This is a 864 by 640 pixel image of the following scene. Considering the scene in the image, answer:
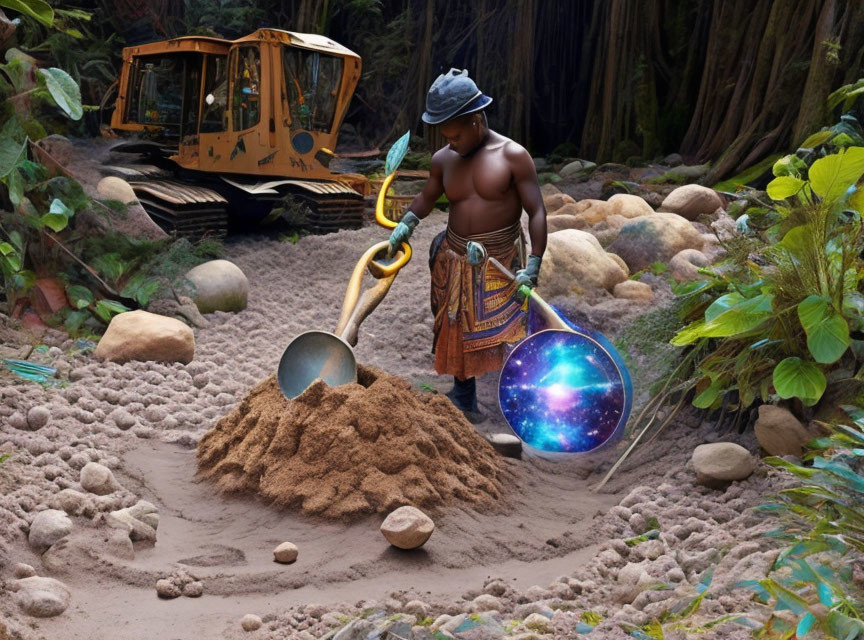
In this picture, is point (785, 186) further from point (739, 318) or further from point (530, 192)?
point (530, 192)

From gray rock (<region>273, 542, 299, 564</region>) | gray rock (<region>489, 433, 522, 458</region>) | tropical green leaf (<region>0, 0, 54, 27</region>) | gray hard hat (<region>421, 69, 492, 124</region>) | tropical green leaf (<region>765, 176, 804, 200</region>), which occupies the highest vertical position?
tropical green leaf (<region>0, 0, 54, 27</region>)

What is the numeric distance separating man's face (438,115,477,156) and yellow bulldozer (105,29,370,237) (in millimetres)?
3713

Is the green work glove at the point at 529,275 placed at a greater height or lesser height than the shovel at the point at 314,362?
greater

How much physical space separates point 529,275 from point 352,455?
1.04m

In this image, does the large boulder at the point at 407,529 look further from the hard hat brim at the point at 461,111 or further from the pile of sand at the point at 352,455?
the hard hat brim at the point at 461,111

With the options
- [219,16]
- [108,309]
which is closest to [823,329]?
[108,309]

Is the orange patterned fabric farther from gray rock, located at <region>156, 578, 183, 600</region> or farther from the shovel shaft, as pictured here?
gray rock, located at <region>156, 578, 183, 600</region>

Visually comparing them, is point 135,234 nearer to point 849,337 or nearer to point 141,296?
point 141,296

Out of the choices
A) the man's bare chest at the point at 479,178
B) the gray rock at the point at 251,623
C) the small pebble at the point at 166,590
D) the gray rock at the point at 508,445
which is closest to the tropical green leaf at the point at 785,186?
the man's bare chest at the point at 479,178

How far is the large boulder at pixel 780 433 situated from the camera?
303cm

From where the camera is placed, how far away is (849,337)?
2.90 metres

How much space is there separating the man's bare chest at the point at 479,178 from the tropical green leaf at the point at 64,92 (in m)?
1.50

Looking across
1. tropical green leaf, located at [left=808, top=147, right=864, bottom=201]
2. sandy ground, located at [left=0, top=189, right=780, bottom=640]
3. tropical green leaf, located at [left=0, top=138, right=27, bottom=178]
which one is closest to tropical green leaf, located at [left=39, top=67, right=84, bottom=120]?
tropical green leaf, located at [left=0, top=138, right=27, bottom=178]

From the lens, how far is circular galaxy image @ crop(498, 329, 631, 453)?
352 cm
